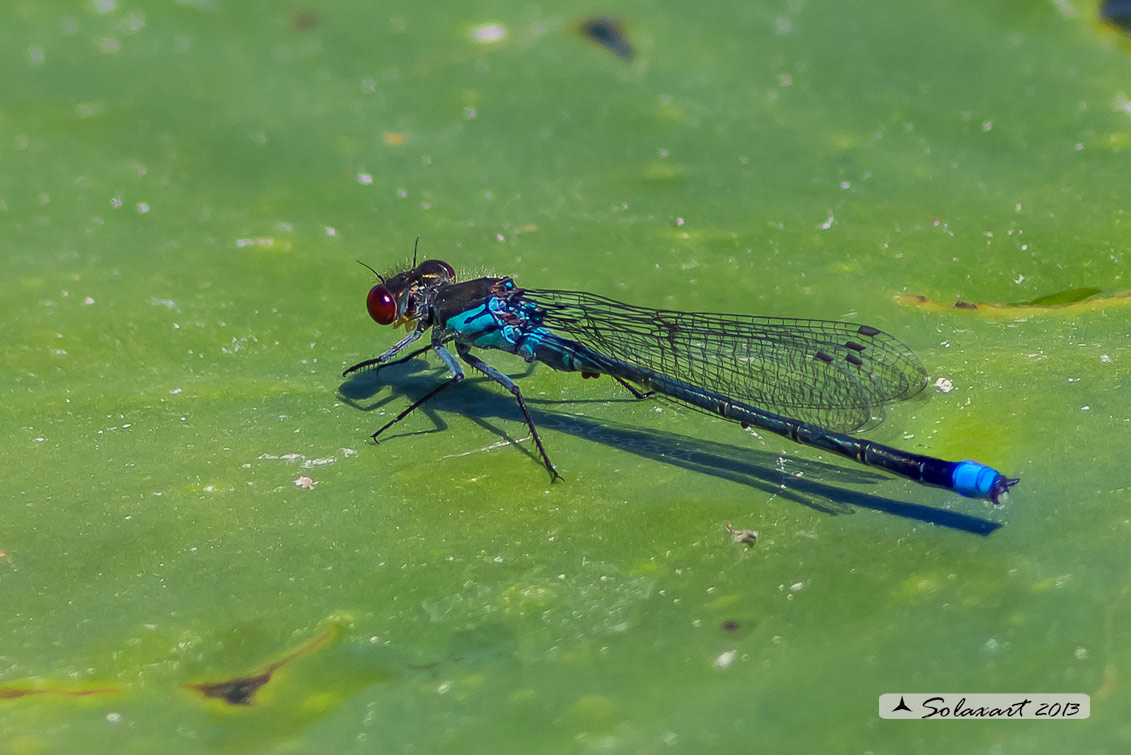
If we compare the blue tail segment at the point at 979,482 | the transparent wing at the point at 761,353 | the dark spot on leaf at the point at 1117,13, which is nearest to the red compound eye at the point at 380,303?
the transparent wing at the point at 761,353

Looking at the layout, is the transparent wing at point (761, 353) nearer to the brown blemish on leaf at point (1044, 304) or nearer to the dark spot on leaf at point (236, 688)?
the brown blemish on leaf at point (1044, 304)

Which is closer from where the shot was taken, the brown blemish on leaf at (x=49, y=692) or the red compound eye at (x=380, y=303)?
the brown blemish on leaf at (x=49, y=692)

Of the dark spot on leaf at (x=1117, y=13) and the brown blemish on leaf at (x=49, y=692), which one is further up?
the dark spot on leaf at (x=1117, y=13)

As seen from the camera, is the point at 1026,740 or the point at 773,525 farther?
the point at 773,525

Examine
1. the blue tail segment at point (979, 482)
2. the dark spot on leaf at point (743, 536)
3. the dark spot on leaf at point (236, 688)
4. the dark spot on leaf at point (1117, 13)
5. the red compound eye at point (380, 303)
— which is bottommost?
the dark spot on leaf at point (236, 688)

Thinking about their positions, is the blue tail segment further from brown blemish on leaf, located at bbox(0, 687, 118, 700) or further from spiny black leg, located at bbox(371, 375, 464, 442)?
brown blemish on leaf, located at bbox(0, 687, 118, 700)

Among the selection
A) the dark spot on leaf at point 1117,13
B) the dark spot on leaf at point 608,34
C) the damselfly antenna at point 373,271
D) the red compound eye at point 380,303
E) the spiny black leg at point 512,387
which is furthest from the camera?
the dark spot on leaf at point 608,34

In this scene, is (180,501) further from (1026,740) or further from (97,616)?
(1026,740)

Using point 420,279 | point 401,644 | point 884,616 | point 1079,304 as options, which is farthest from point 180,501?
point 1079,304
